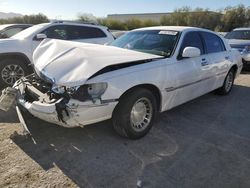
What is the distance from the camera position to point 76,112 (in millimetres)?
3557

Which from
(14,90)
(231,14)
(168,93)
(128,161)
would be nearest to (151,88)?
(168,93)

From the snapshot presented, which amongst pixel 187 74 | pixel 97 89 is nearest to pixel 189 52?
pixel 187 74

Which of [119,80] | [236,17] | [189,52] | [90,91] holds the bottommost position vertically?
[236,17]

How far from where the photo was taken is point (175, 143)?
423 cm

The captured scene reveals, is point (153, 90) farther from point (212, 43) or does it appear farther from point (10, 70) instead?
point (10, 70)

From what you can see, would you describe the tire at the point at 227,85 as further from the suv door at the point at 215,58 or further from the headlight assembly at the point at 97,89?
the headlight assembly at the point at 97,89

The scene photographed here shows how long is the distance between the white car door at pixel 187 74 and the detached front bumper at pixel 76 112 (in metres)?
1.28

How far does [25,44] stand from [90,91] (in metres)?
4.32

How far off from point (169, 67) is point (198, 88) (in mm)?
1148

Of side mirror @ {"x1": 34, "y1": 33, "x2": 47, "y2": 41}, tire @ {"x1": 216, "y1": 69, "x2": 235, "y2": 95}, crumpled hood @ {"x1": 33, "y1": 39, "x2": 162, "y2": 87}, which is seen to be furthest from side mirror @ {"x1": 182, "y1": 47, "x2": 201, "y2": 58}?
side mirror @ {"x1": 34, "y1": 33, "x2": 47, "y2": 41}

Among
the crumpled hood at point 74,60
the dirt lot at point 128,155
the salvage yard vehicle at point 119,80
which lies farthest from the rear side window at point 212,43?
the crumpled hood at point 74,60

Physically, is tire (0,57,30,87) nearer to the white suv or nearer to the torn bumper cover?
the white suv

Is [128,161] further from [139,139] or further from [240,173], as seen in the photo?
[240,173]

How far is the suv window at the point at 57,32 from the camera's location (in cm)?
791
